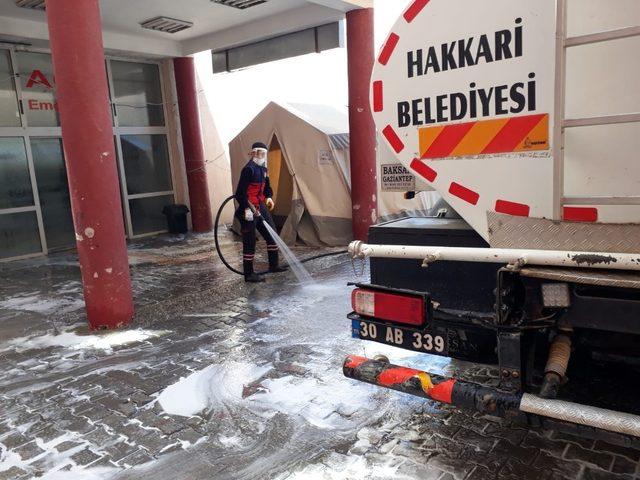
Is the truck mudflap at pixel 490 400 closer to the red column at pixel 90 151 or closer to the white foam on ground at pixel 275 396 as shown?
the white foam on ground at pixel 275 396

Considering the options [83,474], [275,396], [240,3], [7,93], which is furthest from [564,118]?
[7,93]

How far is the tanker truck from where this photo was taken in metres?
1.93

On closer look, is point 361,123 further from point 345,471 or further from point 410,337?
point 345,471

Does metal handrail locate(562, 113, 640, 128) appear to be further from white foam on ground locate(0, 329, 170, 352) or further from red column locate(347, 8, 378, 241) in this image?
red column locate(347, 8, 378, 241)

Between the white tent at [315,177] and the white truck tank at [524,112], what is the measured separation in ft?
22.1

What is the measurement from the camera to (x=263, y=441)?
10.0ft

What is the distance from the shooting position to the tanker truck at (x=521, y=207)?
193 centimetres

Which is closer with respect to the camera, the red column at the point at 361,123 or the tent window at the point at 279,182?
the red column at the point at 361,123

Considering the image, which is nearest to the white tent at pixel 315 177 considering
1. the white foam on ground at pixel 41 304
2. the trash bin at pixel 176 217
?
the trash bin at pixel 176 217

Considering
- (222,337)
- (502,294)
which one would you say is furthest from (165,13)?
(502,294)

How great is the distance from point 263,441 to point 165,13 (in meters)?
8.61

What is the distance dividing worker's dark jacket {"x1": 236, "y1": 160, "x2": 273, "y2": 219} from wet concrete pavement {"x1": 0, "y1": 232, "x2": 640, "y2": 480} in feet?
5.11

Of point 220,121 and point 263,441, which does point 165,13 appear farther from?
point 263,441

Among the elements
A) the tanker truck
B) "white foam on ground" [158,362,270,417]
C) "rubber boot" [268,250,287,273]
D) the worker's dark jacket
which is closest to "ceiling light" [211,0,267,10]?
the worker's dark jacket
